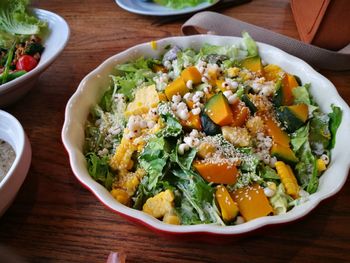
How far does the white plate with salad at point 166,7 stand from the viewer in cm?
178

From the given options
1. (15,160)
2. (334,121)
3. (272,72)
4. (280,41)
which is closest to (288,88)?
(272,72)

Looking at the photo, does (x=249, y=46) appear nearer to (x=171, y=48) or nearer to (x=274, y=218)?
(x=171, y=48)

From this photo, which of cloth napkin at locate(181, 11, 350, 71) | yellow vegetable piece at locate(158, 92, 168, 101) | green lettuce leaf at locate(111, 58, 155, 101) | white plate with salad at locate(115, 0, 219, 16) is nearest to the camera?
yellow vegetable piece at locate(158, 92, 168, 101)

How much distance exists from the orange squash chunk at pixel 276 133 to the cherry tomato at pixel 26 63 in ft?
2.99

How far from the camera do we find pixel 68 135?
1.07 meters

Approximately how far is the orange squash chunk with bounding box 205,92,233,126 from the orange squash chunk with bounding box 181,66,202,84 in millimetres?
137

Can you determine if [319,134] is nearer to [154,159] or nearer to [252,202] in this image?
[252,202]

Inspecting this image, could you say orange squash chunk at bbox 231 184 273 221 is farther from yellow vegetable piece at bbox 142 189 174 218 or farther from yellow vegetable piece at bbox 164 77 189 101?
yellow vegetable piece at bbox 164 77 189 101

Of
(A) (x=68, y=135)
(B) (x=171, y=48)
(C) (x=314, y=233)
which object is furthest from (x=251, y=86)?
→ (A) (x=68, y=135)

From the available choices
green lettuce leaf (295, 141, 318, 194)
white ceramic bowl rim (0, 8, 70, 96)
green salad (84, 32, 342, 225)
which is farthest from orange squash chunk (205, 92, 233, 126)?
white ceramic bowl rim (0, 8, 70, 96)

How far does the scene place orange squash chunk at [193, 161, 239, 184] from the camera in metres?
0.97

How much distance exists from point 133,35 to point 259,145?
0.92 m

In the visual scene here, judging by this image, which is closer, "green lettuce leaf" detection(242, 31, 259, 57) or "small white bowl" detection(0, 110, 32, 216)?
"small white bowl" detection(0, 110, 32, 216)

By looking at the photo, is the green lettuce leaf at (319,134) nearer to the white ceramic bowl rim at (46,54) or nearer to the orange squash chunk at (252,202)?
the orange squash chunk at (252,202)
